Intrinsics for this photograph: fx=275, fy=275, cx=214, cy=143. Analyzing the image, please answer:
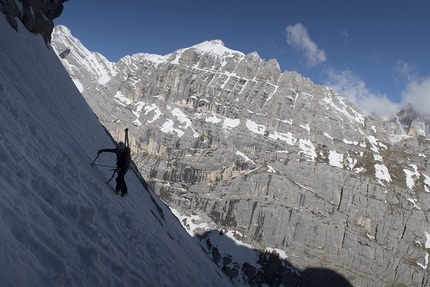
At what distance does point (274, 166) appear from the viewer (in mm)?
134125

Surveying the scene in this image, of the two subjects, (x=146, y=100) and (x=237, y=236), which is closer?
(x=237, y=236)

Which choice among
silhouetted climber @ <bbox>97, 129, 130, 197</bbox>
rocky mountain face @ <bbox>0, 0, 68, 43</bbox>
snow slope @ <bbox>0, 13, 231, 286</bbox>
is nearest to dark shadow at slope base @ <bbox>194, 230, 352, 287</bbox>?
rocky mountain face @ <bbox>0, 0, 68, 43</bbox>

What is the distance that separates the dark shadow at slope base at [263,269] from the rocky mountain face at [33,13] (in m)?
83.4

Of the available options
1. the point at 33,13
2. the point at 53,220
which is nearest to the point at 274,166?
the point at 33,13

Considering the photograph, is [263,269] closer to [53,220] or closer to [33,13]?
[33,13]

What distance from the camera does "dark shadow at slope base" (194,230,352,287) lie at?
307 feet

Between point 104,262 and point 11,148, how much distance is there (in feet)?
12.3

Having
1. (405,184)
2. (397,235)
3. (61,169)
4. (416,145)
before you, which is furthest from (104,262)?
(416,145)

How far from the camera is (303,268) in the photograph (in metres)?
100

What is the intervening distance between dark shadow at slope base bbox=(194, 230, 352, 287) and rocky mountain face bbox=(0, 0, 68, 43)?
8344 cm

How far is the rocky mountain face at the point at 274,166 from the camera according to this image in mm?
105062

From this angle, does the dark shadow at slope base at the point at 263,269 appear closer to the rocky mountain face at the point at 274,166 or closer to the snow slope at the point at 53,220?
Answer: the rocky mountain face at the point at 274,166

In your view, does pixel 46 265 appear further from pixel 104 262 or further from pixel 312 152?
pixel 312 152

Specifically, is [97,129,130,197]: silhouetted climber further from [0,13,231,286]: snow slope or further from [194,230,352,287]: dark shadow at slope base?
[194,230,352,287]: dark shadow at slope base
